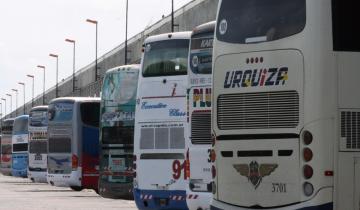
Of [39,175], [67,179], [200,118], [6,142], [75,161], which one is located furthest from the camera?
[6,142]

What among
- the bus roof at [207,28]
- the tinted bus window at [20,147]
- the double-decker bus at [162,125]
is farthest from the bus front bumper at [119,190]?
the tinted bus window at [20,147]

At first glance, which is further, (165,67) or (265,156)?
(165,67)

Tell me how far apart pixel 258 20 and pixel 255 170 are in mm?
1896

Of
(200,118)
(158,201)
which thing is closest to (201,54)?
(200,118)

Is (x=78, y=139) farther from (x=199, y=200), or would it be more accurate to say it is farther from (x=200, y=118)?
(x=200, y=118)

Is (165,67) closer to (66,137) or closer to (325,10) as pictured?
(325,10)

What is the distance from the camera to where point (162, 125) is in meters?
21.0

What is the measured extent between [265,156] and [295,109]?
0.75m

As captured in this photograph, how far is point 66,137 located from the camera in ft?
117

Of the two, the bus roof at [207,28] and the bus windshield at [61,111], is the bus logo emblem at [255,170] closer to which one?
the bus roof at [207,28]

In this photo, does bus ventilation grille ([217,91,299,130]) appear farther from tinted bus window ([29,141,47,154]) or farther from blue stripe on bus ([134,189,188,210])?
tinted bus window ([29,141,47,154])

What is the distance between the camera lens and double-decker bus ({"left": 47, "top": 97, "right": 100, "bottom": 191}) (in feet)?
115

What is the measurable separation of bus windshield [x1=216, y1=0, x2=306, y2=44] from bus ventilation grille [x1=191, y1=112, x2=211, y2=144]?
4.95 metres

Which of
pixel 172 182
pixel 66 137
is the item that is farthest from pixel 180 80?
pixel 66 137
